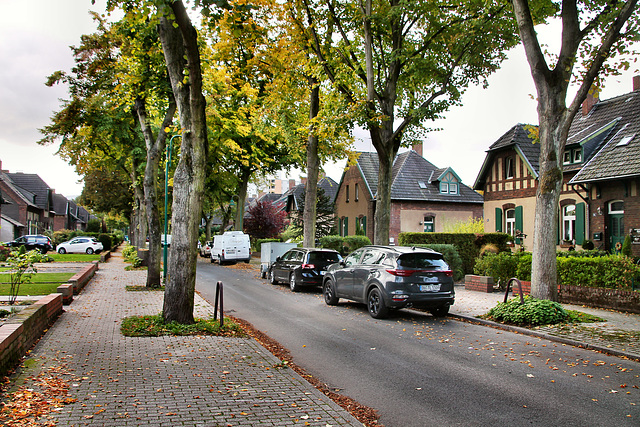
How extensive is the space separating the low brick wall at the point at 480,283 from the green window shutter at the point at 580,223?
8.26m

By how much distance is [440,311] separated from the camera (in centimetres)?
1257

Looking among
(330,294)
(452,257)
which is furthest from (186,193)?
(452,257)

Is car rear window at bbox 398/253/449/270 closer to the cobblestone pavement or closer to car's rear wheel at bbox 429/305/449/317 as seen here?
car's rear wheel at bbox 429/305/449/317

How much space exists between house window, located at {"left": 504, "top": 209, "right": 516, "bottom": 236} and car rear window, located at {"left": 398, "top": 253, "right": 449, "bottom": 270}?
18.3 meters

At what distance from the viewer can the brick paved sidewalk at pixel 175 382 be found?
4.84 m

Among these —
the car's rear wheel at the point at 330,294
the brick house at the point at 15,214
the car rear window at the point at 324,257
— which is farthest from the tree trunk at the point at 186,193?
the brick house at the point at 15,214

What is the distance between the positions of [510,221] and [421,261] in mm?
19251

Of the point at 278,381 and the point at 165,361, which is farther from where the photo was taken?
the point at 165,361

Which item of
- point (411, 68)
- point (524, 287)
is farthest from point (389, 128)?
point (524, 287)

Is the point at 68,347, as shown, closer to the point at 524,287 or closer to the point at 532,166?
the point at 524,287

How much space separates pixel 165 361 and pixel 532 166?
2496 cm

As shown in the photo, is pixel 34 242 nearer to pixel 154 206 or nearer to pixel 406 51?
pixel 154 206

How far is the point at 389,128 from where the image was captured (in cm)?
1761

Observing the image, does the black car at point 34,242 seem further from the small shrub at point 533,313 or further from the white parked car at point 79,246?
the small shrub at point 533,313
